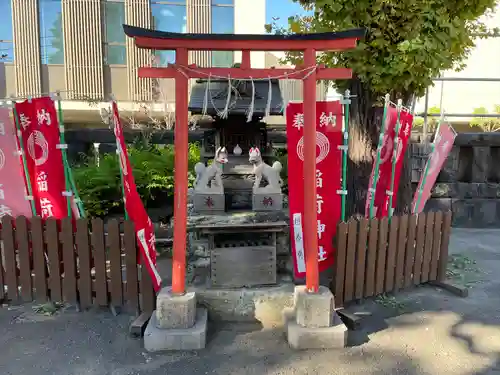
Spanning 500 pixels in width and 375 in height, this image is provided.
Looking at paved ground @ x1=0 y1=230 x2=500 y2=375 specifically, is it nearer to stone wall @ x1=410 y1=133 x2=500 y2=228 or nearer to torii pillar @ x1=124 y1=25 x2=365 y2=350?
torii pillar @ x1=124 y1=25 x2=365 y2=350

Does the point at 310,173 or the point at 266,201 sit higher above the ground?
the point at 310,173

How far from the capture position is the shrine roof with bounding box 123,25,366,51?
153 inches

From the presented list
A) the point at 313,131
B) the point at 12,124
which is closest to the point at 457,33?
the point at 313,131

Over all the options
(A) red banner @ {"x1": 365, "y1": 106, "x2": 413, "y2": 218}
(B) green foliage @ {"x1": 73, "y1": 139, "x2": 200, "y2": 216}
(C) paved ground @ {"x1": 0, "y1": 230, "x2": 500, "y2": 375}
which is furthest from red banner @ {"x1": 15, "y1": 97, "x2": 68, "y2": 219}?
(A) red banner @ {"x1": 365, "y1": 106, "x2": 413, "y2": 218}

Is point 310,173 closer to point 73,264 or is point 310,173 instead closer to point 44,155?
point 73,264

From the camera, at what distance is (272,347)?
170 inches

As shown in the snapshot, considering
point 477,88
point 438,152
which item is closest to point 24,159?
point 438,152

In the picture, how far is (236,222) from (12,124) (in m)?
3.05

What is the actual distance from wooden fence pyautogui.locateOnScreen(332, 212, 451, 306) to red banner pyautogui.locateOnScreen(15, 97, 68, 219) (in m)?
3.59

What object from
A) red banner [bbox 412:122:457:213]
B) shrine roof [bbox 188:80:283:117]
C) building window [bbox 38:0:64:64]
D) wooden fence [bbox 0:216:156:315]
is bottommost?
wooden fence [bbox 0:216:156:315]

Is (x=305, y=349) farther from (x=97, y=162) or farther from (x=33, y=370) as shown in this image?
(x=97, y=162)

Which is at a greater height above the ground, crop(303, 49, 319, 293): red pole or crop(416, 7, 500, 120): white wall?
crop(416, 7, 500, 120): white wall

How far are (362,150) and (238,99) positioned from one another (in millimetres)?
2172

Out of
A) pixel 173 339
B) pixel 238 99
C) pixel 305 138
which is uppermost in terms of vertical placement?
pixel 238 99
